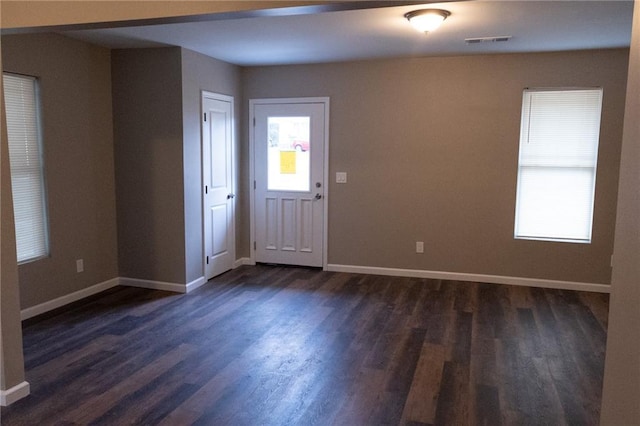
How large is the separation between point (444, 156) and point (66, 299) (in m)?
4.14


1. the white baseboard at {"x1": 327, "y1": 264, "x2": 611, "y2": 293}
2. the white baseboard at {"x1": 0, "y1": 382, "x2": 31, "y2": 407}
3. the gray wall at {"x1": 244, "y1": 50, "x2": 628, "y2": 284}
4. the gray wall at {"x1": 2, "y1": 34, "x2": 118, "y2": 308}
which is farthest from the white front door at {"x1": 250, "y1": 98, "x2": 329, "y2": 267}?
the white baseboard at {"x1": 0, "y1": 382, "x2": 31, "y2": 407}

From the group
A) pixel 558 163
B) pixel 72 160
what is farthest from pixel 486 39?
pixel 72 160

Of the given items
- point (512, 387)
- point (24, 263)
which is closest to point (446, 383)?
point (512, 387)

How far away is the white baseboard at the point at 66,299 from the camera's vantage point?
13.6 feet

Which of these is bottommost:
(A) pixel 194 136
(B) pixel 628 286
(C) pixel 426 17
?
(B) pixel 628 286

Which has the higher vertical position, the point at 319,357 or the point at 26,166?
the point at 26,166

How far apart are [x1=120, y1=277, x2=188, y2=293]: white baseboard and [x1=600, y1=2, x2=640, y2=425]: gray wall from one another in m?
3.98

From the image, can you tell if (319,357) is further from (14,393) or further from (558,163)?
(558,163)

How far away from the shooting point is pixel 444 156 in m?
5.32

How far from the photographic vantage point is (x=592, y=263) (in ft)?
16.5

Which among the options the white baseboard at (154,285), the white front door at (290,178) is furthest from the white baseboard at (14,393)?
the white front door at (290,178)

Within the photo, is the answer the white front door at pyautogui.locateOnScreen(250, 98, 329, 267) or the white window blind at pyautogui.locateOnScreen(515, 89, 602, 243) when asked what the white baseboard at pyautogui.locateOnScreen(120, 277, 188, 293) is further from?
the white window blind at pyautogui.locateOnScreen(515, 89, 602, 243)

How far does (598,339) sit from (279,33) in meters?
3.61

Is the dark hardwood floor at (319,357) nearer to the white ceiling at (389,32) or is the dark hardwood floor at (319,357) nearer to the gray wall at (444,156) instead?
the gray wall at (444,156)
